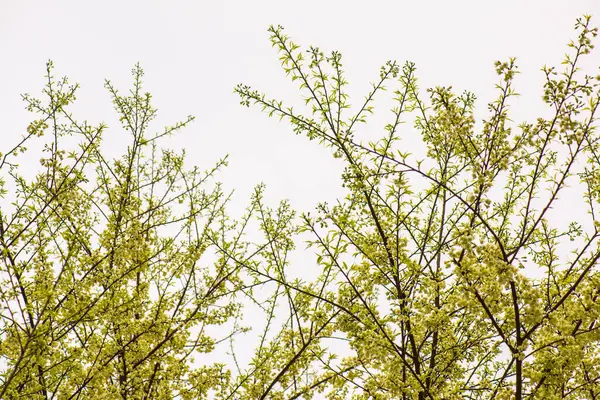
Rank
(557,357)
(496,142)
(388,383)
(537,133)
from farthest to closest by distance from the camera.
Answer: (388,383)
(496,142)
(537,133)
(557,357)

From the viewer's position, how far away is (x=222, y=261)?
19.6 ft

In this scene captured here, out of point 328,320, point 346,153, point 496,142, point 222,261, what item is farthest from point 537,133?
point 222,261

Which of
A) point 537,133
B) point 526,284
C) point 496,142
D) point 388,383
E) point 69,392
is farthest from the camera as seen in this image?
point 69,392

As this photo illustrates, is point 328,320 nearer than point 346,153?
No

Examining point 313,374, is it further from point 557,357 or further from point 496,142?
point 496,142

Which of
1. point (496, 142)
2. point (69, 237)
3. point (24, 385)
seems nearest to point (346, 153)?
point (496, 142)

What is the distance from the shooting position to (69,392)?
5.47 meters

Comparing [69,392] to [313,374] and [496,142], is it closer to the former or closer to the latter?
[313,374]

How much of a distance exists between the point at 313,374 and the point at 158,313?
6.71 feet

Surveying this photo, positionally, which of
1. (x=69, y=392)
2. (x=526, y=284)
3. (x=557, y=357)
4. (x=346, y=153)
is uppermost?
(x=346, y=153)

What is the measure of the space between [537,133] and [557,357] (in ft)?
5.81

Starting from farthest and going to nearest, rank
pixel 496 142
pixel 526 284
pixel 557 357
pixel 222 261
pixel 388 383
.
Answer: pixel 222 261 → pixel 388 383 → pixel 496 142 → pixel 557 357 → pixel 526 284

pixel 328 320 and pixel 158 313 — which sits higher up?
pixel 158 313

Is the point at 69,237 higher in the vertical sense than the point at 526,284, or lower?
higher
